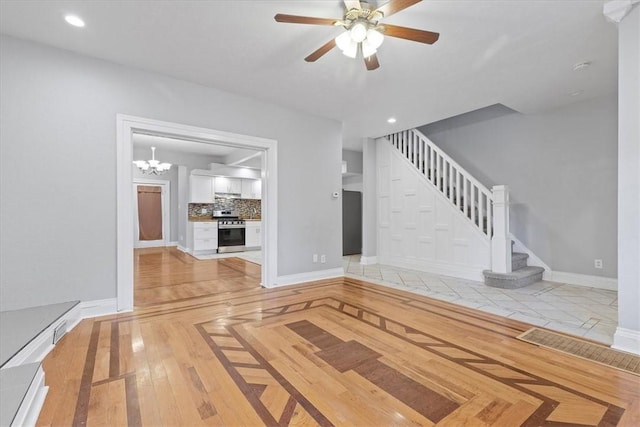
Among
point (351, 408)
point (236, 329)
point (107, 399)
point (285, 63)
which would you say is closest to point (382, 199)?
point (285, 63)

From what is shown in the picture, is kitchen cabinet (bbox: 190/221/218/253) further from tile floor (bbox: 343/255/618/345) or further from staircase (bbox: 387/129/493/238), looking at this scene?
staircase (bbox: 387/129/493/238)

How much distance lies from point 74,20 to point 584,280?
671 cm

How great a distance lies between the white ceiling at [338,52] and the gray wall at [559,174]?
1.59ft

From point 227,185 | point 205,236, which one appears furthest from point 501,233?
point 227,185

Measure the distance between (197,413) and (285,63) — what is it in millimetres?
3078

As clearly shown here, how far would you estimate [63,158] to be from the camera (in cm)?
275

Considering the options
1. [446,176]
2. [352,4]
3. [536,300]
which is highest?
[352,4]

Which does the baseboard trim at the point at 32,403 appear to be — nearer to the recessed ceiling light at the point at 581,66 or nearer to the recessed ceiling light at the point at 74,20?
the recessed ceiling light at the point at 74,20

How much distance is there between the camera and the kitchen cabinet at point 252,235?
8328mm

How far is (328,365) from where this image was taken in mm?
1943

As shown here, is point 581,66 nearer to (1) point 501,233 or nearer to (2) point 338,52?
(1) point 501,233

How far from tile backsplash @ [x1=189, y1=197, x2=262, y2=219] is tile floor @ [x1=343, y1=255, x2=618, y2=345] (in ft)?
17.3

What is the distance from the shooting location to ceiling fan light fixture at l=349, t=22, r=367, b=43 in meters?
2.03

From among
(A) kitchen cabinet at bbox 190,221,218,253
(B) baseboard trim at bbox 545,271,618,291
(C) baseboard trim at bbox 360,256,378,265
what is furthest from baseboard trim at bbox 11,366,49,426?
(A) kitchen cabinet at bbox 190,221,218,253
